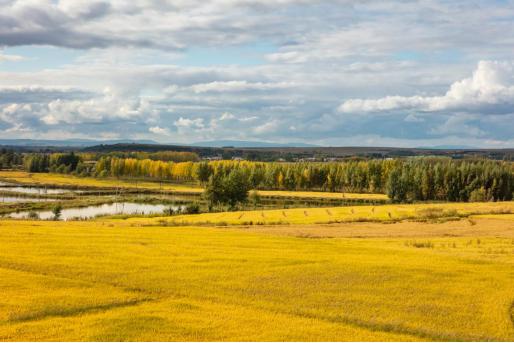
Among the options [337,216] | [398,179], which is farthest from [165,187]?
[337,216]

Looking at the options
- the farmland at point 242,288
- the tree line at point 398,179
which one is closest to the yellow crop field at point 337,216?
the farmland at point 242,288

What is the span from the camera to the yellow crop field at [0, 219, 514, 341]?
1942cm

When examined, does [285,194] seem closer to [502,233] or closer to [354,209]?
[354,209]

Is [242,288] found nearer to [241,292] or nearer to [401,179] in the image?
[241,292]

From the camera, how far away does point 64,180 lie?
190 m

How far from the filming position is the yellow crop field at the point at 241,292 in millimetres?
19422

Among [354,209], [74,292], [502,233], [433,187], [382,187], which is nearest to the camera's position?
[74,292]

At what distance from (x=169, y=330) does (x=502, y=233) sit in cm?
3999

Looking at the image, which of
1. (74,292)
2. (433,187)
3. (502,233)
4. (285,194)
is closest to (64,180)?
(285,194)

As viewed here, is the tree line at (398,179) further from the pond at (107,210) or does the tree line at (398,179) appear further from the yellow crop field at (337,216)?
the yellow crop field at (337,216)

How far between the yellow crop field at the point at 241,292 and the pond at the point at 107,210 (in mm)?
59449

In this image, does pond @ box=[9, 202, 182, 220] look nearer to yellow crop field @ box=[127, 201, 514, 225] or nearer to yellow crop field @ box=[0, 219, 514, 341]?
yellow crop field @ box=[127, 201, 514, 225]

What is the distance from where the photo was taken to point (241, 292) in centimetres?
2417

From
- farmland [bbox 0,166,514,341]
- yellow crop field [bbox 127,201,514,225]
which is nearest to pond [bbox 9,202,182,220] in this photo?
yellow crop field [bbox 127,201,514,225]
